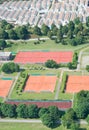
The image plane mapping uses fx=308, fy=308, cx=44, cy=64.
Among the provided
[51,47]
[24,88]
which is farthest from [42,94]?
[51,47]

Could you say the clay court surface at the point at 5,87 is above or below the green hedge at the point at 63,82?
below

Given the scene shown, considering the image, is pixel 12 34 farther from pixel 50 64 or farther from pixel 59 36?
pixel 50 64

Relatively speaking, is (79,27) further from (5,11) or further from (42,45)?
(5,11)

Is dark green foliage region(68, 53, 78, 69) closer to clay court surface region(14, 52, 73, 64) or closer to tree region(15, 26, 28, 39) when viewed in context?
clay court surface region(14, 52, 73, 64)

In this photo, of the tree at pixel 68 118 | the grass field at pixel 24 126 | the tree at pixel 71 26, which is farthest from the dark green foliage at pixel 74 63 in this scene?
the grass field at pixel 24 126

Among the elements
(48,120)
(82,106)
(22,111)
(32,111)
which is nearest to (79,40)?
(82,106)

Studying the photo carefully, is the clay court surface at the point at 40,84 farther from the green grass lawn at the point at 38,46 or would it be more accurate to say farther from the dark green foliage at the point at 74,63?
the green grass lawn at the point at 38,46
